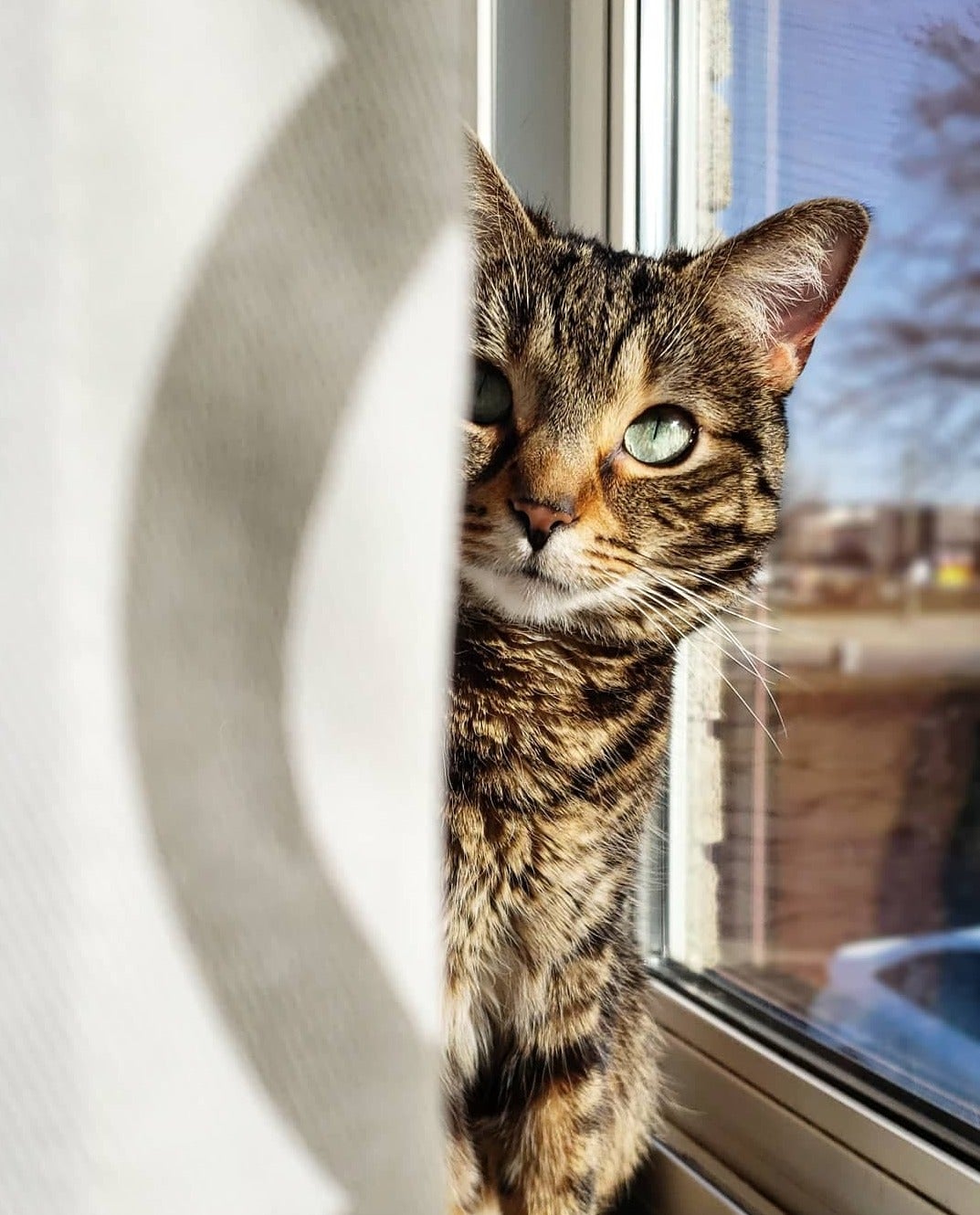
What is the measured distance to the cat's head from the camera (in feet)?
2.11

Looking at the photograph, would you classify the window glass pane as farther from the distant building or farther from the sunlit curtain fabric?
the sunlit curtain fabric

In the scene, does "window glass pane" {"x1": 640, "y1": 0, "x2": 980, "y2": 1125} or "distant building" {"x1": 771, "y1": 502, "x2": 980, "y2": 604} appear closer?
"window glass pane" {"x1": 640, "y1": 0, "x2": 980, "y2": 1125}

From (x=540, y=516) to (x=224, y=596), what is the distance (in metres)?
0.25

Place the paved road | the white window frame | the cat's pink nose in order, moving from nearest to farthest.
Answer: the cat's pink nose → the white window frame → the paved road

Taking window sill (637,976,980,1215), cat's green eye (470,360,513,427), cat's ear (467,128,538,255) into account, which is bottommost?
window sill (637,976,980,1215)

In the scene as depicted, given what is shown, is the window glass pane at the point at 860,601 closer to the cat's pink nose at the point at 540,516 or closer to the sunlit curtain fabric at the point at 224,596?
the cat's pink nose at the point at 540,516

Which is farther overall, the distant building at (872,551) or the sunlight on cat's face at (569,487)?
the distant building at (872,551)

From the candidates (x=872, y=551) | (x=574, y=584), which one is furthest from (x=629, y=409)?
(x=872, y=551)

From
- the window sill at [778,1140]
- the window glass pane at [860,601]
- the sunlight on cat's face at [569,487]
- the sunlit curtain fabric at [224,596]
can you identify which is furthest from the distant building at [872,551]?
the sunlit curtain fabric at [224,596]

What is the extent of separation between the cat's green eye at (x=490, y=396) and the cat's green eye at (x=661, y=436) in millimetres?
87

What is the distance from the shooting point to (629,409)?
69cm

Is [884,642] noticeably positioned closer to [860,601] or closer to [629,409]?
[860,601]

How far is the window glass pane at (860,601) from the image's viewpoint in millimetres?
745

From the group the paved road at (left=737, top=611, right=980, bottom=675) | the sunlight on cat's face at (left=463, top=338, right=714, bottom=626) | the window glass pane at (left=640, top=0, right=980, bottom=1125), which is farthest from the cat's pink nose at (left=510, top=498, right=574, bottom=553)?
the paved road at (left=737, top=611, right=980, bottom=675)
